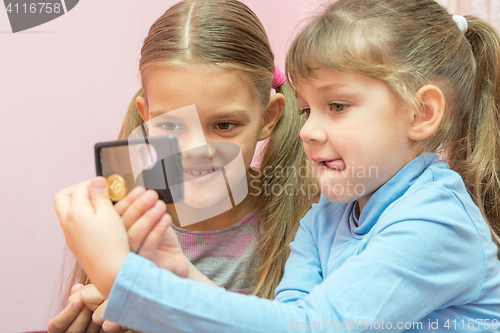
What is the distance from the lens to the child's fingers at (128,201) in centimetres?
51

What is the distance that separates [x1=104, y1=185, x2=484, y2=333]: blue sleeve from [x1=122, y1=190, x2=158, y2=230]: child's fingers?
0.04 meters

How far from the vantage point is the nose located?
66 centimetres

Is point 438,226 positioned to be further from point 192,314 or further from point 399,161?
point 192,314

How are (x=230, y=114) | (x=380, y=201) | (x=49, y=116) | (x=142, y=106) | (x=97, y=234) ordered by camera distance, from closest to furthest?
1. (x=97, y=234)
2. (x=380, y=201)
3. (x=230, y=114)
4. (x=142, y=106)
5. (x=49, y=116)

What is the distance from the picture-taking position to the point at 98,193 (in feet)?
1.69

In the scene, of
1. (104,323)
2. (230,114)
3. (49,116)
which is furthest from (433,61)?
(49,116)

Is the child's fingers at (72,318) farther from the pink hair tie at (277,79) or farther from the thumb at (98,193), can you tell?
the pink hair tie at (277,79)

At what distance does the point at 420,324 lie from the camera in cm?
60

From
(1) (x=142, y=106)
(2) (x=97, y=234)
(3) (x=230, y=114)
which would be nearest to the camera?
(2) (x=97, y=234)

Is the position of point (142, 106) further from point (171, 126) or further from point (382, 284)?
point (382, 284)

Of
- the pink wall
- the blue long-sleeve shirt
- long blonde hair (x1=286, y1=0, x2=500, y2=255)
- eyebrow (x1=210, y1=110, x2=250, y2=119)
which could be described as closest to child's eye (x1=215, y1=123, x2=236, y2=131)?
eyebrow (x1=210, y1=110, x2=250, y2=119)

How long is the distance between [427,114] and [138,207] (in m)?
0.41

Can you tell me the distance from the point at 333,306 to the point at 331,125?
0.25 meters

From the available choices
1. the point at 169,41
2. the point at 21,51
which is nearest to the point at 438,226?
the point at 169,41
